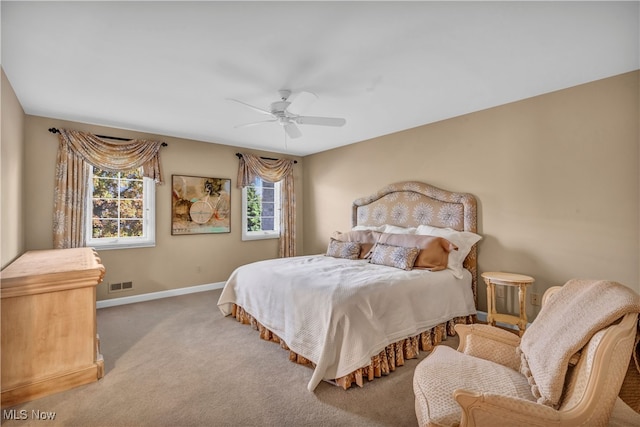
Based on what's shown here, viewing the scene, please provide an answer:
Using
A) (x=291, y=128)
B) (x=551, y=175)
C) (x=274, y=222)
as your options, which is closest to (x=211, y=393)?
(x=291, y=128)

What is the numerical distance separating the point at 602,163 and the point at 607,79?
75 cm

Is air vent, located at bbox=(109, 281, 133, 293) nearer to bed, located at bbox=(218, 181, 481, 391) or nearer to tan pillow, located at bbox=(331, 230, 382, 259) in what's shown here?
bed, located at bbox=(218, 181, 481, 391)

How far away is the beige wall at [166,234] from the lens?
3.67 metres

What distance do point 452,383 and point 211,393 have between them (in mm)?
1629

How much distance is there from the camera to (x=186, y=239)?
480 centimetres

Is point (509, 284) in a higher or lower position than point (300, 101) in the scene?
lower

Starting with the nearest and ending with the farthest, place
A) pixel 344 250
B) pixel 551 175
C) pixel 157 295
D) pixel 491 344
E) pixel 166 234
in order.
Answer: pixel 491 344, pixel 551 175, pixel 344 250, pixel 157 295, pixel 166 234

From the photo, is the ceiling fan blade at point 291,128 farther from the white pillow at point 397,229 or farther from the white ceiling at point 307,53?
the white pillow at point 397,229

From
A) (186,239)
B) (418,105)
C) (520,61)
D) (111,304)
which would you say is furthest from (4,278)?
(520,61)

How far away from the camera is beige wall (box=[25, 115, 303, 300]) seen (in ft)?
12.0

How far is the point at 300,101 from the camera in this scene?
110 inches

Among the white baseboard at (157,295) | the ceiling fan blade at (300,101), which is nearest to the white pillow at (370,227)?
the ceiling fan blade at (300,101)

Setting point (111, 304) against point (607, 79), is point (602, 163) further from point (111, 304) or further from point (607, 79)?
point (111, 304)

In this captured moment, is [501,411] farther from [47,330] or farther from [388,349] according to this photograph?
[47,330]
